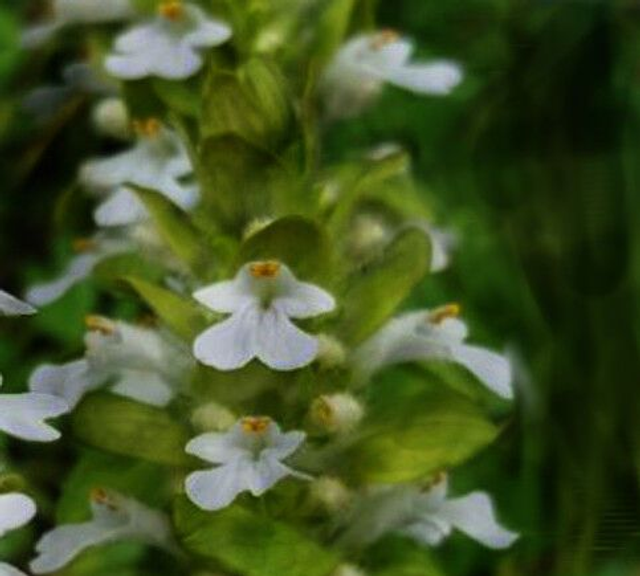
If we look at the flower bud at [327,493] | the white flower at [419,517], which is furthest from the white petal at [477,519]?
the flower bud at [327,493]

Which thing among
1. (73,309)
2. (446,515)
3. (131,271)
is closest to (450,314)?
(446,515)

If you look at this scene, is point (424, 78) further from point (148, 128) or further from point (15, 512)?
point (15, 512)

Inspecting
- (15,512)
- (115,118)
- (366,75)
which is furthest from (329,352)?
(115,118)

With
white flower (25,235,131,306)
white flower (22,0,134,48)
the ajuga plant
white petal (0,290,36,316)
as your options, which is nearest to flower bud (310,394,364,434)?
the ajuga plant

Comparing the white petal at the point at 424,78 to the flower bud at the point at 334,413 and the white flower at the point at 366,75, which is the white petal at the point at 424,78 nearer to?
the white flower at the point at 366,75

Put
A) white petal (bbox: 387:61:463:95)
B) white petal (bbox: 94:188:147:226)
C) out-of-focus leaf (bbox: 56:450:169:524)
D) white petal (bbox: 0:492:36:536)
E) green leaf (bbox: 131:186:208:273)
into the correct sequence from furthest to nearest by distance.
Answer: white petal (bbox: 387:61:463:95), white petal (bbox: 94:188:147:226), out-of-focus leaf (bbox: 56:450:169:524), green leaf (bbox: 131:186:208:273), white petal (bbox: 0:492:36:536)

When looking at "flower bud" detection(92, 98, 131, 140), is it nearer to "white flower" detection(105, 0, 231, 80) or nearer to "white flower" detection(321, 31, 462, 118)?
"white flower" detection(105, 0, 231, 80)

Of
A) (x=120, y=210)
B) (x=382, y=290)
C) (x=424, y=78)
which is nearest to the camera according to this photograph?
(x=382, y=290)
